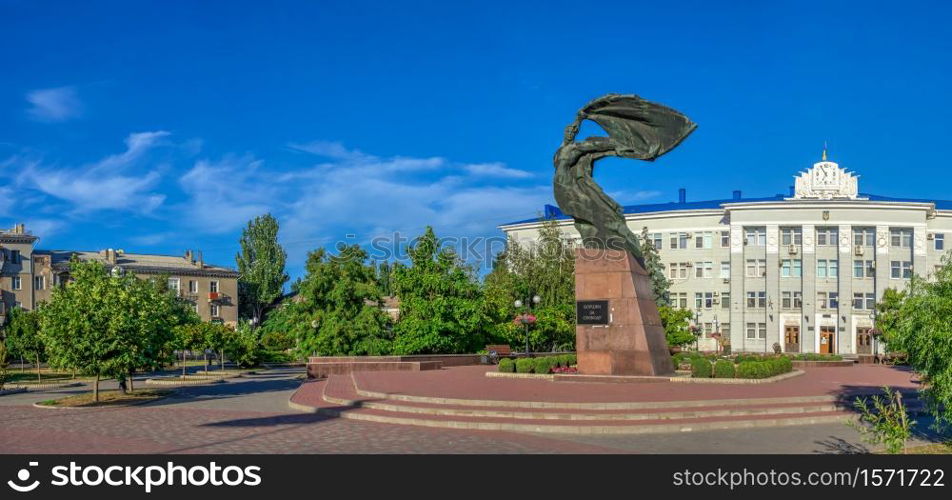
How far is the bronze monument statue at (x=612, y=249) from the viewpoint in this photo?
2008 cm

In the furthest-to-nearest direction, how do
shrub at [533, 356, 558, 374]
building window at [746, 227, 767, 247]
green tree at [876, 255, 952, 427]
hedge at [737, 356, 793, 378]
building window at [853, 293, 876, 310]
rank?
building window at [746, 227, 767, 247] → building window at [853, 293, 876, 310] → shrub at [533, 356, 558, 374] → hedge at [737, 356, 793, 378] → green tree at [876, 255, 952, 427]

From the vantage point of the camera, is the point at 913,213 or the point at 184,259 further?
the point at 184,259

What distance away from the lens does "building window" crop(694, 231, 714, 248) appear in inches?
2406

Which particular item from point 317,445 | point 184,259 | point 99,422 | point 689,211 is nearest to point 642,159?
point 317,445

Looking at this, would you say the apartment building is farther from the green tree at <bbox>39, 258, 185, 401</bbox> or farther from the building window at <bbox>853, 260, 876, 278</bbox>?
the building window at <bbox>853, 260, 876, 278</bbox>

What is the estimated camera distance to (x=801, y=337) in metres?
57.4

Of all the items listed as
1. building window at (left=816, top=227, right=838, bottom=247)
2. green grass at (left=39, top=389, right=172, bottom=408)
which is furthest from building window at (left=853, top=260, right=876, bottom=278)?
green grass at (left=39, top=389, right=172, bottom=408)

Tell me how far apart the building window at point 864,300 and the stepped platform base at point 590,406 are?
41823 millimetres

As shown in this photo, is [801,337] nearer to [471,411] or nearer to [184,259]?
[471,411]

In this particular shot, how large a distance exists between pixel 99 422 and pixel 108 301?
4.44 metres

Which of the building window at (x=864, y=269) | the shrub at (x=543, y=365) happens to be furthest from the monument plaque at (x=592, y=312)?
the building window at (x=864, y=269)

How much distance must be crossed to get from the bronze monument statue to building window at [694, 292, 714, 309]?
42048 mm

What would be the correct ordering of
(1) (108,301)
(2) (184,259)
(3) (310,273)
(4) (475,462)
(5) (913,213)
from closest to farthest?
(4) (475,462), (1) (108,301), (3) (310,273), (5) (913,213), (2) (184,259)

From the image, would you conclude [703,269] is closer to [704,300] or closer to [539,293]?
[704,300]
